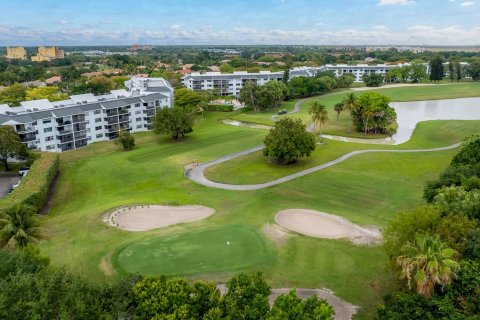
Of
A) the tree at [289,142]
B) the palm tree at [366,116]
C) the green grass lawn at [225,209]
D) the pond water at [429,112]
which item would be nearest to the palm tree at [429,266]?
the green grass lawn at [225,209]

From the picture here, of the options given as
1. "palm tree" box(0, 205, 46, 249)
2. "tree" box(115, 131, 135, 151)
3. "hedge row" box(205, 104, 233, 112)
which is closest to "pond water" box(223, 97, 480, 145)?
"hedge row" box(205, 104, 233, 112)

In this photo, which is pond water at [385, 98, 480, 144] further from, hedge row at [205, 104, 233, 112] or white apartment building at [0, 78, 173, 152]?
white apartment building at [0, 78, 173, 152]

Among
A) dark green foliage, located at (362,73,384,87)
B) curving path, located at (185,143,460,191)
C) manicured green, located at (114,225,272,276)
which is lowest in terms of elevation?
manicured green, located at (114,225,272,276)

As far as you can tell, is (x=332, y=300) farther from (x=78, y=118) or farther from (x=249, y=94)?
(x=249, y=94)

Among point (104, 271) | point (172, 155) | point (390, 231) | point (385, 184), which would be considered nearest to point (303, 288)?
point (390, 231)

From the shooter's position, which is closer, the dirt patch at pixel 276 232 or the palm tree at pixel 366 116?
the dirt patch at pixel 276 232

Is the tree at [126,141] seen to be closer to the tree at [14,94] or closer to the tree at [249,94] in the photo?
the tree at [249,94]
